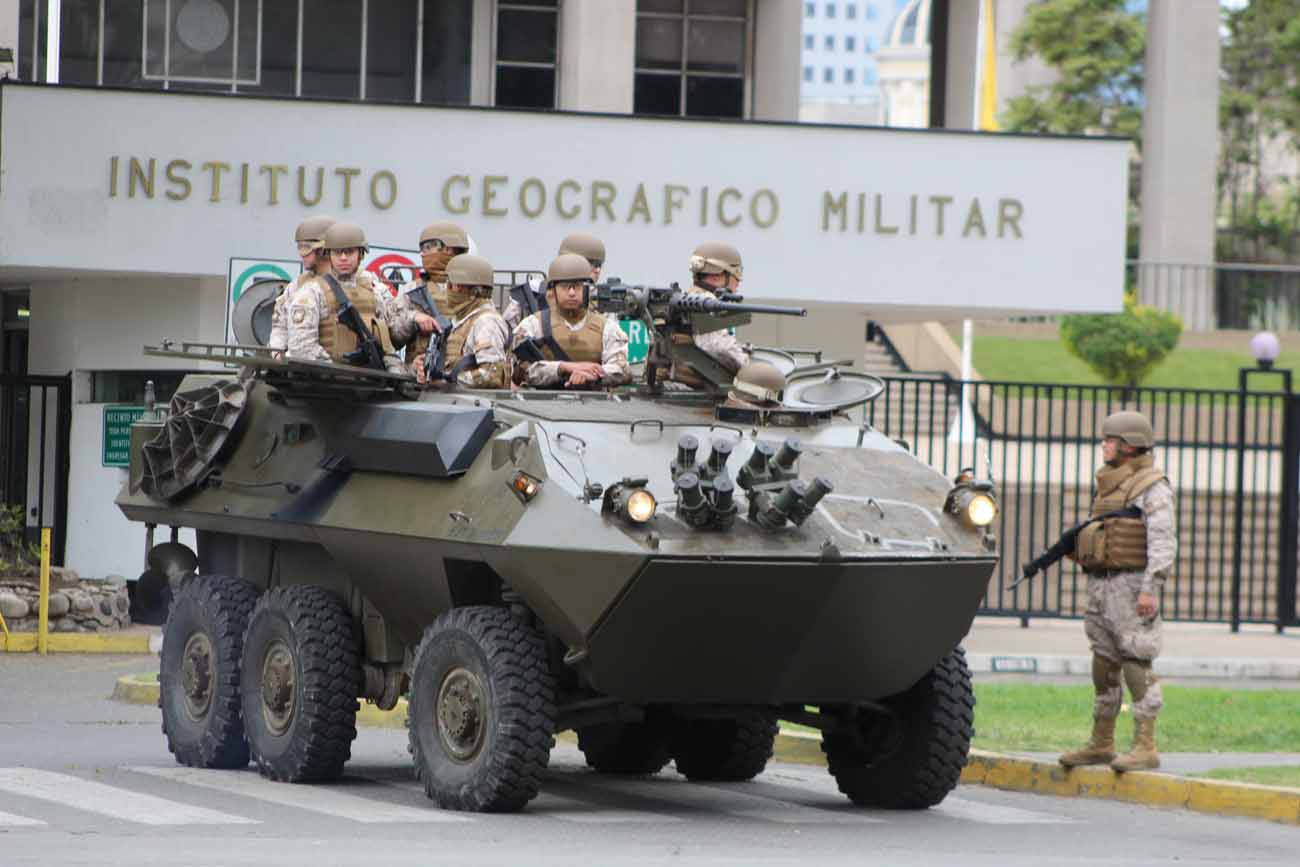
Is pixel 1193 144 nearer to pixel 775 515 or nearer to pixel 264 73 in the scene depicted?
pixel 264 73

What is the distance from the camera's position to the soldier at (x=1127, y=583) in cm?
1344

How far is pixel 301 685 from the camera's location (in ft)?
42.9

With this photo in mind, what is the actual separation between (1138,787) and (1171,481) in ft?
57.3

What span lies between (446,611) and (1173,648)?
12.7 metres

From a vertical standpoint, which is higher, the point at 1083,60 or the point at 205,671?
the point at 1083,60

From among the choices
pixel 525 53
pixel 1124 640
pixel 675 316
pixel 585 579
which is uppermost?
pixel 525 53

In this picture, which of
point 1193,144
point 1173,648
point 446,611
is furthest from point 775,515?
point 1193,144

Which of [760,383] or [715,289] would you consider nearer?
[760,383]

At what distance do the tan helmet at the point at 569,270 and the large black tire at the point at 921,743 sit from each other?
2.62 metres

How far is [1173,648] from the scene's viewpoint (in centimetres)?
2364

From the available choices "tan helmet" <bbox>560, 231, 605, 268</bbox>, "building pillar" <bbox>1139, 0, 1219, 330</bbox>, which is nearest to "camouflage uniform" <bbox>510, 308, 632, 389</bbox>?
"tan helmet" <bbox>560, 231, 605, 268</bbox>

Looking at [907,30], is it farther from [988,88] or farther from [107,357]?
[107,357]

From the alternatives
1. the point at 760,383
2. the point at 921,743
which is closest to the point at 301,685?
the point at 760,383

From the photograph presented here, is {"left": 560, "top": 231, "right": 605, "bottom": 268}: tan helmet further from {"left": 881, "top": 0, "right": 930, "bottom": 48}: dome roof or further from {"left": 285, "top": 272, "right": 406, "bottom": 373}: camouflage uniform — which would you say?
{"left": 881, "top": 0, "right": 930, "bottom": 48}: dome roof
